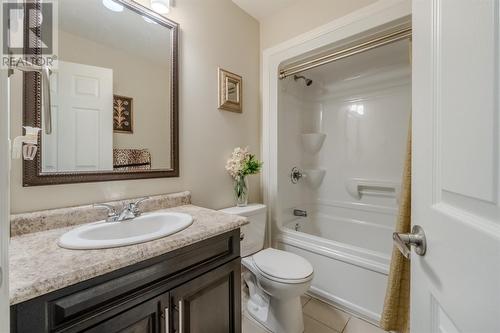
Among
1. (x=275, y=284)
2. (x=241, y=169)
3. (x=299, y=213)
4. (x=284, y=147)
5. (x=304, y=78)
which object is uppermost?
(x=304, y=78)

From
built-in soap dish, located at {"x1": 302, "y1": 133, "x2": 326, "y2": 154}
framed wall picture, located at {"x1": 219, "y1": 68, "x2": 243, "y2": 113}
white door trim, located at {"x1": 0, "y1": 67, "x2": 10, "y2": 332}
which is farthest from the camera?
built-in soap dish, located at {"x1": 302, "y1": 133, "x2": 326, "y2": 154}


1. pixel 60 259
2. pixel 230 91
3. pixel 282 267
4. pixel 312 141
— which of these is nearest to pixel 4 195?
pixel 60 259

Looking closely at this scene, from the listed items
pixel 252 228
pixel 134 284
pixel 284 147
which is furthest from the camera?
pixel 284 147

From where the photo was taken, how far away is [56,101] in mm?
985

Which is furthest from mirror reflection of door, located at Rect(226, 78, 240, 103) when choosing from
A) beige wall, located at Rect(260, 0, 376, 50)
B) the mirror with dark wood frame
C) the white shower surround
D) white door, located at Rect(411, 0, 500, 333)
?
white door, located at Rect(411, 0, 500, 333)

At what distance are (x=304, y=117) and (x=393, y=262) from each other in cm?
203

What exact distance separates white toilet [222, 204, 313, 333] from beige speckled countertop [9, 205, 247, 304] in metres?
0.60

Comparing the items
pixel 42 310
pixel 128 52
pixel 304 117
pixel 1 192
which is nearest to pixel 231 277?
pixel 42 310

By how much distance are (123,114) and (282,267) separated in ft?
4.27

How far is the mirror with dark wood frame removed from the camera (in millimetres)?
974

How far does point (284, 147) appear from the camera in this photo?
7.41 ft

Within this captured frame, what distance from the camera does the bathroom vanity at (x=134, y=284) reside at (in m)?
0.56

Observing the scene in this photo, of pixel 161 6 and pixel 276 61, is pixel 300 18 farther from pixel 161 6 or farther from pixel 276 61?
pixel 161 6

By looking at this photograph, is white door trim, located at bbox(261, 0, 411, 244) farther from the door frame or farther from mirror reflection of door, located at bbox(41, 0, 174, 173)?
the door frame
